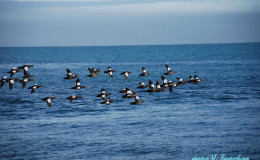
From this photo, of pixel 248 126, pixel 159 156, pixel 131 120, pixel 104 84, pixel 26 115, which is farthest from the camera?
pixel 104 84

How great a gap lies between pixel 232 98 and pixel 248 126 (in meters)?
20.6

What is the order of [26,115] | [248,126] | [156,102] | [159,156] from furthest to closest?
[156,102], [26,115], [248,126], [159,156]

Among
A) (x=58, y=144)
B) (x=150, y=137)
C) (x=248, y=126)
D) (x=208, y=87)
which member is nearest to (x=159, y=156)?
(x=150, y=137)

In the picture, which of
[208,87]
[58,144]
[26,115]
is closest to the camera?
[58,144]

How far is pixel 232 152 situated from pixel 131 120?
16188 millimetres

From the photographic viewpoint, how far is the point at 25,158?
118 feet

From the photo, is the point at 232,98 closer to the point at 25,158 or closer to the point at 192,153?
the point at 192,153

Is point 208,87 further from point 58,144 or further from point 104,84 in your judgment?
point 58,144

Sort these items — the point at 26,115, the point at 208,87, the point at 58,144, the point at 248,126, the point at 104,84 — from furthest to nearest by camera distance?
the point at 104,84 → the point at 208,87 → the point at 26,115 → the point at 248,126 → the point at 58,144

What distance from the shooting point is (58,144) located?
39.8 meters

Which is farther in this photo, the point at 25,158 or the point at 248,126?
the point at 248,126

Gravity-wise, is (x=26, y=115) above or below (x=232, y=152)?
above

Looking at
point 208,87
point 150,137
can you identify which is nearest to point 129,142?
point 150,137

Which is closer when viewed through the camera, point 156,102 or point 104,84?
point 156,102
